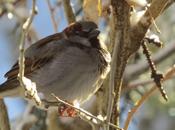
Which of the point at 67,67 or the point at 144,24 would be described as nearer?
the point at 144,24

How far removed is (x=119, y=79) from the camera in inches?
84.6

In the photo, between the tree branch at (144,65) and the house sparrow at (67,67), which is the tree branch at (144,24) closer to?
the house sparrow at (67,67)

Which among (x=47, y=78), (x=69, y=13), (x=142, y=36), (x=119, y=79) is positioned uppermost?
(x=69, y=13)

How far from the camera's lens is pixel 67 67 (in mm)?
2697

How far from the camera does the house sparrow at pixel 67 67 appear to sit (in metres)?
2.65

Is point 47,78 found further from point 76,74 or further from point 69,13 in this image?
point 69,13

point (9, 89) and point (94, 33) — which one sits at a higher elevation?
point (94, 33)

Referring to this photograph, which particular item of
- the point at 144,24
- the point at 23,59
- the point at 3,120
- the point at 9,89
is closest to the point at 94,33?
the point at 9,89

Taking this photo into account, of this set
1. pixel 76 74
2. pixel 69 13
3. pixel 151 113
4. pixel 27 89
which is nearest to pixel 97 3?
pixel 69 13

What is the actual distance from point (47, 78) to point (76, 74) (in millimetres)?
145

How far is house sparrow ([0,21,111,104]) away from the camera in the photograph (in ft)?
8.69

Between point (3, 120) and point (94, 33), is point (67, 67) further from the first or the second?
point (3, 120)

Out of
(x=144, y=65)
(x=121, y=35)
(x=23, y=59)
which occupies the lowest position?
(x=23, y=59)

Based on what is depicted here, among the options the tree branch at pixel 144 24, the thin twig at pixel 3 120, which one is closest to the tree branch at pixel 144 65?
the tree branch at pixel 144 24
